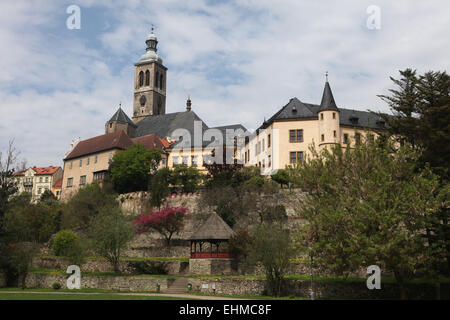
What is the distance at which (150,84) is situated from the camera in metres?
121

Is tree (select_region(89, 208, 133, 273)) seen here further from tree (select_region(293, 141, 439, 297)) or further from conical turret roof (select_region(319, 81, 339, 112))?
conical turret roof (select_region(319, 81, 339, 112))

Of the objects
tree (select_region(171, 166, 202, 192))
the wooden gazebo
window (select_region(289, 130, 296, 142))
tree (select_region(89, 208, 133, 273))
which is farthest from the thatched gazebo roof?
window (select_region(289, 130, 296, 142))

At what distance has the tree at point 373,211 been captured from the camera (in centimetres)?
2598

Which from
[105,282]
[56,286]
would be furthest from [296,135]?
[56,286]

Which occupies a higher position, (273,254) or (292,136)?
(292,136)

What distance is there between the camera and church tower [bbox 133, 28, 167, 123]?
119 meters

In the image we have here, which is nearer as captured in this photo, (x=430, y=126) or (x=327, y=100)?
(x=430, y=126)

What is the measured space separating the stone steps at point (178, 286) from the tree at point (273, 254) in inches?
201

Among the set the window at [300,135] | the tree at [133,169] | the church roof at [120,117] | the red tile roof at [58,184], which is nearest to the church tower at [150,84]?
the church roof at [120,117]

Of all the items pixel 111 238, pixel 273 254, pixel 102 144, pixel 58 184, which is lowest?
pixel 273 254

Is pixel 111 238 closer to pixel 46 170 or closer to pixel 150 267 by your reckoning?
pixel 150 267

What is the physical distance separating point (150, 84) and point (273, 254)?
95.5m

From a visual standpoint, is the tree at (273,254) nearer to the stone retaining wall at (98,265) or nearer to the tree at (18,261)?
the stone retaining wall at (98,265)
